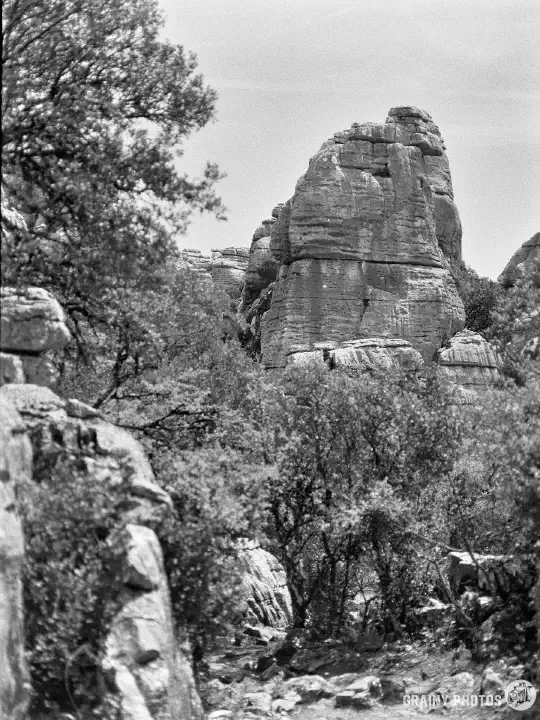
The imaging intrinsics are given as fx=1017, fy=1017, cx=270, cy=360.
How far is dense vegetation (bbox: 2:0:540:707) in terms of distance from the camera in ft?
48.9

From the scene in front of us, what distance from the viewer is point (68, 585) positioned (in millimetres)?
13469

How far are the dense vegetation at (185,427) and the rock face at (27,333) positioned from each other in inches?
28.4

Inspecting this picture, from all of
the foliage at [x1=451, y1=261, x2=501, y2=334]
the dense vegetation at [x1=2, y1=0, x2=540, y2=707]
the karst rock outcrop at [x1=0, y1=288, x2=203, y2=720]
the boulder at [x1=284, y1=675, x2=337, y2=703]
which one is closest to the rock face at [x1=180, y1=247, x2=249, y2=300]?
the foliage at [x1=451, y1=261, x2=501, y2=334]

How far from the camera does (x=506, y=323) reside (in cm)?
2272

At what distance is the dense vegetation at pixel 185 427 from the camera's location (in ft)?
48.9

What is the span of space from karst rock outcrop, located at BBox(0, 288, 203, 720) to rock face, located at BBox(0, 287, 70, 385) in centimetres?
2

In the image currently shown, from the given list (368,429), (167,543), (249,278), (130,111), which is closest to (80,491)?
(167,543)

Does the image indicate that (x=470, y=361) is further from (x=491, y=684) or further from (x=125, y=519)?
(x=125, y=519)

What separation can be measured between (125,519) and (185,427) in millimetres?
8516

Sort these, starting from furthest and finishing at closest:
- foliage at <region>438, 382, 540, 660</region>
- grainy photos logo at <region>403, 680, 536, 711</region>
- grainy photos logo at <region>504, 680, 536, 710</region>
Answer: grainy photos logo at <region>403, 680, 536, 711</region> → grainy photos logo at <region>504, 680, 536, 710</region> → foliage at <region>438, 382, 540, 660</region>

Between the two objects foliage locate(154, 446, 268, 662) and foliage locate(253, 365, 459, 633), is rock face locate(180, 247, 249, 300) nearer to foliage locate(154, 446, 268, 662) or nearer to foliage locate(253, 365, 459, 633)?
foliage locate(253, 365, 459, 633)

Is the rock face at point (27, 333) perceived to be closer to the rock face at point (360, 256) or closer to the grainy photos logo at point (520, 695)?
the grainy photos logo at point (520, 695)

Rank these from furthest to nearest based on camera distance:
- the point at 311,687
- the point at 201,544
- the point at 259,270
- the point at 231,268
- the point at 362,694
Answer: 1. the point at 231,268
2. the point at 259,270
3. the point at 311,687
4. the point at 362,694
5. the point at 201,544

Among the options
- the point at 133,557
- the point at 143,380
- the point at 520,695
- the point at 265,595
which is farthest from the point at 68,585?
the point at 265,595
